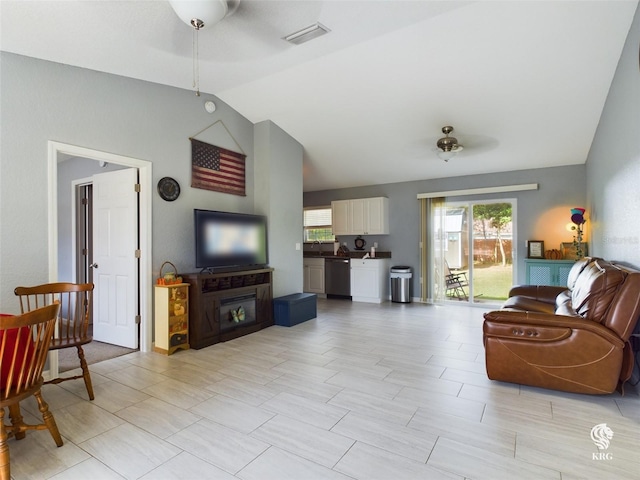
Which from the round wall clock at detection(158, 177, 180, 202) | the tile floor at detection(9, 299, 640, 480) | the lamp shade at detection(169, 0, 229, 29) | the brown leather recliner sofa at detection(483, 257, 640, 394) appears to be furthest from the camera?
the round wall clock at detection(158, 177, 180, 202)

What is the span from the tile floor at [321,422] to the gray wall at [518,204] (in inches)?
127

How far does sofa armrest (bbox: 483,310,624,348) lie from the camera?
2436 millimetres

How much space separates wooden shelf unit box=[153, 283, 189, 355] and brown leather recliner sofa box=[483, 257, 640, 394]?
3.12 metres

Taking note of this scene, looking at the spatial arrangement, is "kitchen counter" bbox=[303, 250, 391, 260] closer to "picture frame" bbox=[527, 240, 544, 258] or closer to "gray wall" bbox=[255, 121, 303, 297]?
"gray wall" bbox=[255, 121, 303, 297]

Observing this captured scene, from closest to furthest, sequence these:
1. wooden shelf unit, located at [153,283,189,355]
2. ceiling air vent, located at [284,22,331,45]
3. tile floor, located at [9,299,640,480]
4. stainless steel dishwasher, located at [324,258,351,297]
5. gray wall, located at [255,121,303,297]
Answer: tile floor, located at [9,299,640,480], ceiling air vent, located at [284,22,331,45], wooden shelf unit, located at [153,283,189,355], gray wall, located at [255,121,303,297], stainless steel dishwasher, located at [324,258,351,297]

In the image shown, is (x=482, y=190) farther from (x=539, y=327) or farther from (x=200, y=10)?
(x=200, y=10)

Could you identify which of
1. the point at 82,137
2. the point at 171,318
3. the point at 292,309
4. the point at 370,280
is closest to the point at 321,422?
the point at 171,318

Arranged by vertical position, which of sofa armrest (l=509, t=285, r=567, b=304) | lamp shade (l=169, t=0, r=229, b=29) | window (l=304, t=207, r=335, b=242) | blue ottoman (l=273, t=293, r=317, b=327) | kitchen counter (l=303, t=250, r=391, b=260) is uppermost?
lamp shade (l=169, t=0, r=229, b=29)

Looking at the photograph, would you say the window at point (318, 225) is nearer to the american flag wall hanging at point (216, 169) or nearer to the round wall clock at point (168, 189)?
the american flag wall hanging at point (216, 169)

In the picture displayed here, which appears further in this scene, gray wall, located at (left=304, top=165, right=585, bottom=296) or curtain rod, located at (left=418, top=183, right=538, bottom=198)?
curtain rod, located at (left=418, top=183, right=538, bottom=198)

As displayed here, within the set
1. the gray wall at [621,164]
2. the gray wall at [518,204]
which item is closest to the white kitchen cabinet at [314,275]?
the gray wall at [518,204]

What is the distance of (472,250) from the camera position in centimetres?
621

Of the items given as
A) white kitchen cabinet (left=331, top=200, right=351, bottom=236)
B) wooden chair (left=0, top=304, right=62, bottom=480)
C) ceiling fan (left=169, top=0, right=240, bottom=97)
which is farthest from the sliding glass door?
wooden chair (left=0, top=304, right=62, bottom=480)

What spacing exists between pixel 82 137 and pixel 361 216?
499 cm
